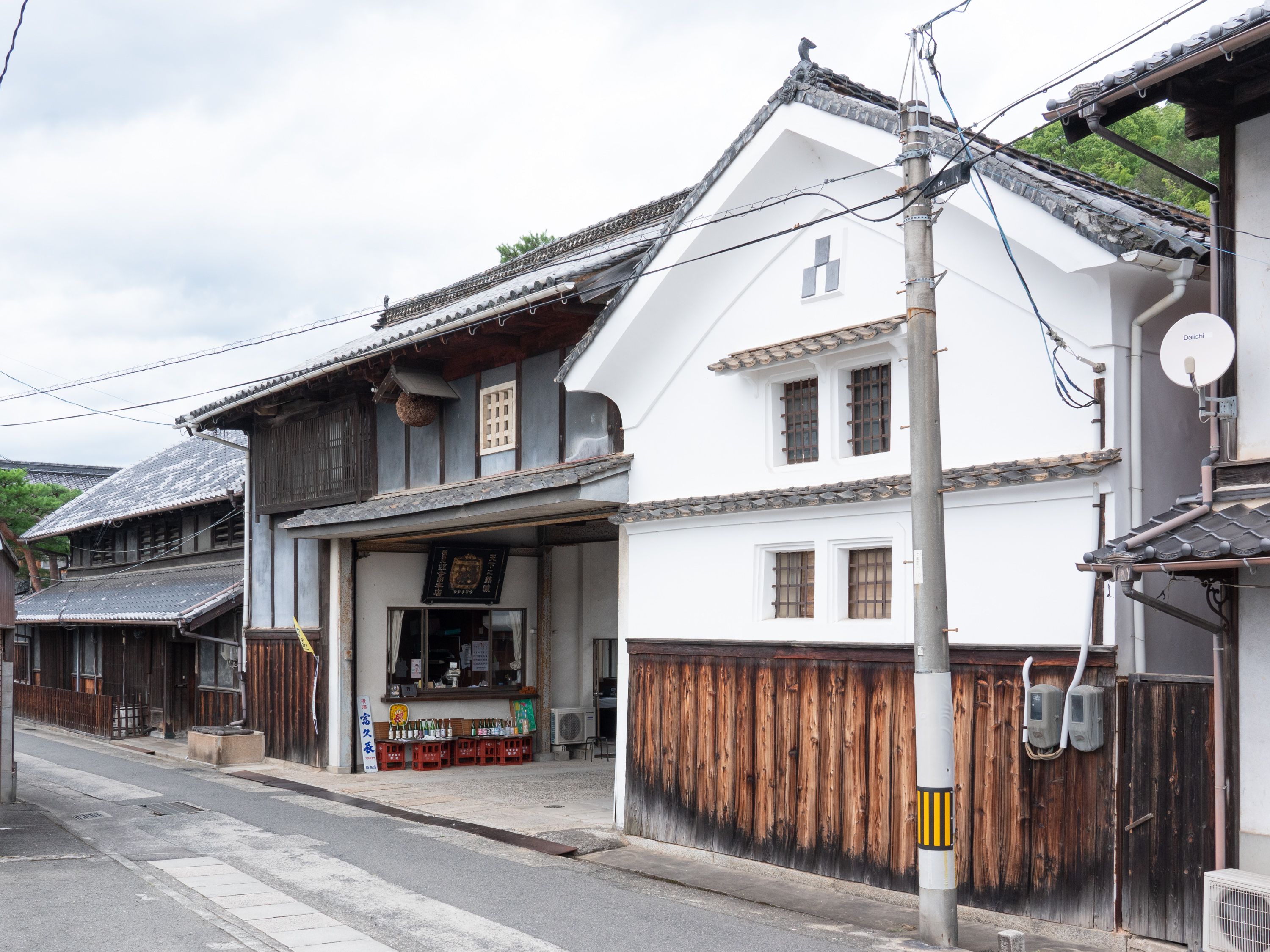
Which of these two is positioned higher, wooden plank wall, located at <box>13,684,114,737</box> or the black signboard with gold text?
the black signboard with gold text

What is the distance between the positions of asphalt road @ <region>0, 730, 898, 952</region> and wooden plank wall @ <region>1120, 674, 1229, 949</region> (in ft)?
6.70

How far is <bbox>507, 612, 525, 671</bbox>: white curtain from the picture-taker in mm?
21562

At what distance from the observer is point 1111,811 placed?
349 inches

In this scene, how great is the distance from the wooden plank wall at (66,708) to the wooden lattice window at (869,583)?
21759mm

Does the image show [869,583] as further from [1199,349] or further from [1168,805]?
[1199,349]

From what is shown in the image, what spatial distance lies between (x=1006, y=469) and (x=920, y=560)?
1263mm

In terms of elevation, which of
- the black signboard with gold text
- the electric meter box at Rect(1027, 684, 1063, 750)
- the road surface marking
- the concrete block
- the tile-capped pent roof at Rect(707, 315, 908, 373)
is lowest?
the concrete block

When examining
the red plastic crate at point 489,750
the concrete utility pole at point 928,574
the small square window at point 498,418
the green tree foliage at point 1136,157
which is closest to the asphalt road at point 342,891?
the concrete utility pole at point 928,574

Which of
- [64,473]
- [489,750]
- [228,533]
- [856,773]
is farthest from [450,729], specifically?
[64,473]

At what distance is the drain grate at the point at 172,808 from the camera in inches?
625

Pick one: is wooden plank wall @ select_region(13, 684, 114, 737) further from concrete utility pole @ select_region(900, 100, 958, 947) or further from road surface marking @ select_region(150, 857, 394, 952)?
concrete utility pole @ select_region(900, 100, 958, 947)

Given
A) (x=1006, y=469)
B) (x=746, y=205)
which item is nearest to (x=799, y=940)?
(x=1006, y=469)

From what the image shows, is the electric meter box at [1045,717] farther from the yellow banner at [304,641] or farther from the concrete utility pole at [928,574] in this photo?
the yellow banner at [304,641]

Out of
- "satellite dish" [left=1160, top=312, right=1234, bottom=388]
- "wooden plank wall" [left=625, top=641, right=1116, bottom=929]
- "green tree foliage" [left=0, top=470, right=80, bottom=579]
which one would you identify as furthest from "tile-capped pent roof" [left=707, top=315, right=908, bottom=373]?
"green tree foliage" [left=0, top=470, right=80, bottom=579]
